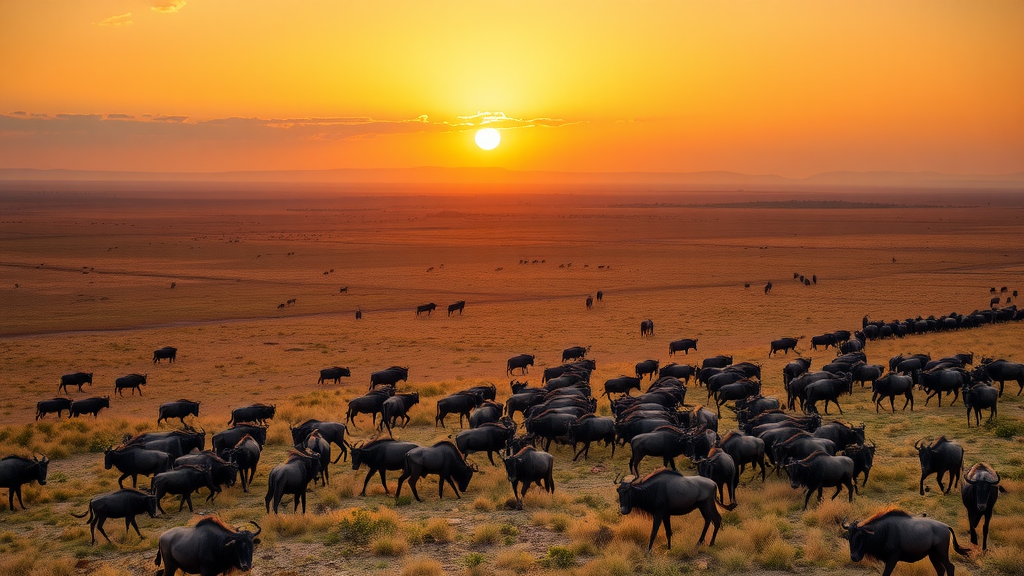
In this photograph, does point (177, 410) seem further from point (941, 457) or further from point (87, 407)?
point (941, 457)

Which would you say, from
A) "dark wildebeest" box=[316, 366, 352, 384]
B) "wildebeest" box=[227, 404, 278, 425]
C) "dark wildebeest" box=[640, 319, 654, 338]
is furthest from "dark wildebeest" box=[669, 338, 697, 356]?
"wildebeest" box=[227, 404, 278, 425]

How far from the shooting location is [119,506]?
1365 cm

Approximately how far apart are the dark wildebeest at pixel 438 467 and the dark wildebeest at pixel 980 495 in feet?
29.6

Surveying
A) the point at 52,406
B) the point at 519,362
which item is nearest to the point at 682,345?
the point at 519,362

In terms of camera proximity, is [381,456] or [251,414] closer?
[381,456]

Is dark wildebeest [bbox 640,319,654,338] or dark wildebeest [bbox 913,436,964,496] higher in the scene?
dark wildebeest [bbox 913,436,964,496]

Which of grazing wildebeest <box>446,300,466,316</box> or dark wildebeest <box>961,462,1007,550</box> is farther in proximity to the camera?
grazing wildebeest <box>446,300,466,316</box>

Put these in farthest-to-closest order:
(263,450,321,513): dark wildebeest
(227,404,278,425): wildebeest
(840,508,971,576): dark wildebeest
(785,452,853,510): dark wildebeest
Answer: (227,404,278,425): wildebeest, (263,450,321,513): dark wildebeest, (785,452,853,510): dark wildebeest, (840,508,971,576): dark wildebeest

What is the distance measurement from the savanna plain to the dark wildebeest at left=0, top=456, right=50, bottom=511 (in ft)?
1.19

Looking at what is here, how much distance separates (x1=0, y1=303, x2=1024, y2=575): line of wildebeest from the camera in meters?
11.2

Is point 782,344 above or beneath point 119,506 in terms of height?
beneath

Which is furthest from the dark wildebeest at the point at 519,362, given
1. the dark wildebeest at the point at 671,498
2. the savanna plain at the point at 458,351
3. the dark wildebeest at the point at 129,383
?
the dark wildebeest at the point at 671,498

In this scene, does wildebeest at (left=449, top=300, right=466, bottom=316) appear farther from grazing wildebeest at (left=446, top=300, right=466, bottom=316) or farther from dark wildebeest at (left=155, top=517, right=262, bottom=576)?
dark wildebeest at (left=155, top=517, right=262, bottom=576)

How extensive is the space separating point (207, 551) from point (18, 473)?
7.72 metres
